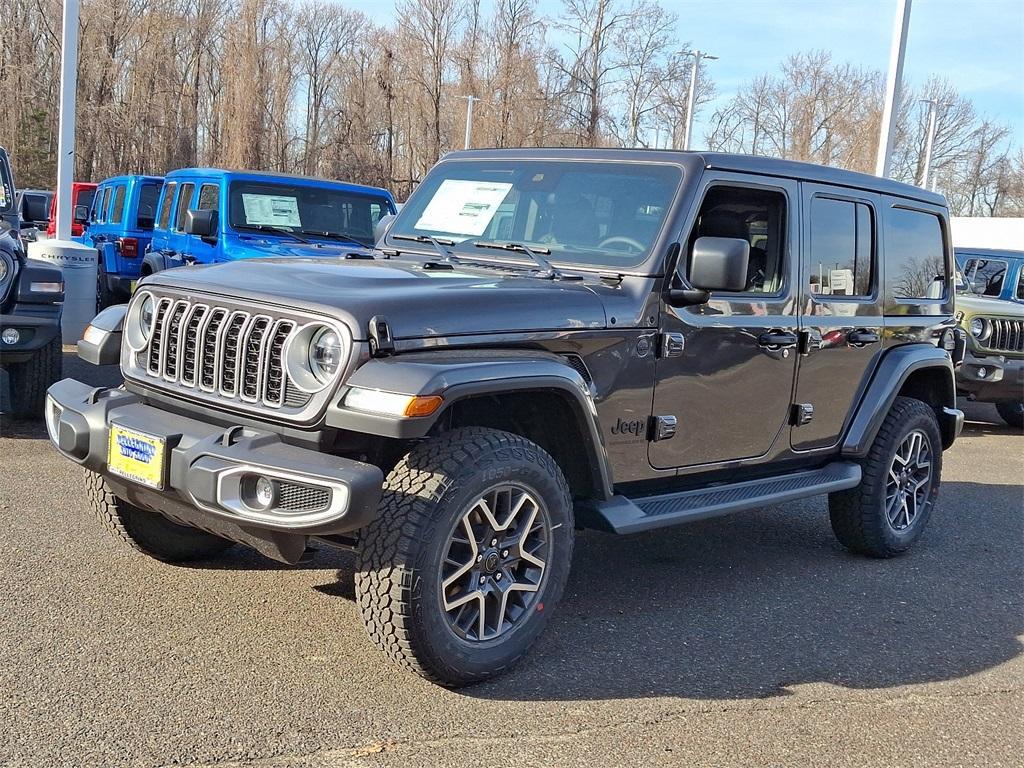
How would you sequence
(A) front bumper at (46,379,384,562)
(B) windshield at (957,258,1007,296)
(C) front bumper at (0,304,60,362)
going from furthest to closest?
(B) windshield at (957,258,1007,296), (C) front bumper at (0,304,60,362), (A) front bumper at (46,379,384,562)

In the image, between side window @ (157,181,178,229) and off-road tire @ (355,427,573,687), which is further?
side window @ (157,181,178,229)

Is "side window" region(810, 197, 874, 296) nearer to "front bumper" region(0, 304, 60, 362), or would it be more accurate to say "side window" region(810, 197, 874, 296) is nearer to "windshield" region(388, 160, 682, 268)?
"windshield" region(388, 160, 682, 268)

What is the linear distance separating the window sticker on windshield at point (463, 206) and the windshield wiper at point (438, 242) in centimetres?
7

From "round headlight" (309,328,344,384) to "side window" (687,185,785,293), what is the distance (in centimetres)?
196

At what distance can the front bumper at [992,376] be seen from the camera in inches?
416

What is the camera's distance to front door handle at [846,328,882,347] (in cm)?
541

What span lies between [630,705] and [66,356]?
8660 millimetres

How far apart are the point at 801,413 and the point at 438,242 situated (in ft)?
6.35

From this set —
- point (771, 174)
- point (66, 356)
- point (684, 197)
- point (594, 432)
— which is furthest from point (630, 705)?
point (66, 356)

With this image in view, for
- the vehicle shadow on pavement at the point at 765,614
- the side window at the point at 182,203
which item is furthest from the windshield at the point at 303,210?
the vehicle shadow on pavement at the point at 765,614

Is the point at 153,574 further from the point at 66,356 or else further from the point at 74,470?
the point at 66,356

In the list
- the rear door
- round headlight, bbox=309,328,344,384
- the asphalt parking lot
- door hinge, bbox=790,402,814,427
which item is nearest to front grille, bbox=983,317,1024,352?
the asphalt parking lot

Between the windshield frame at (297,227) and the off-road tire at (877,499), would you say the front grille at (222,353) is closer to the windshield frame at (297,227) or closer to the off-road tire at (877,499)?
the off-road tire at (877,499)

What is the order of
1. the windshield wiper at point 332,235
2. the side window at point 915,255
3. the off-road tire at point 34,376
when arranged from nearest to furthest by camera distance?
the side window at point 915,255 < the off-road tire at point 34,376 < the windshield wiper at point 332,235
